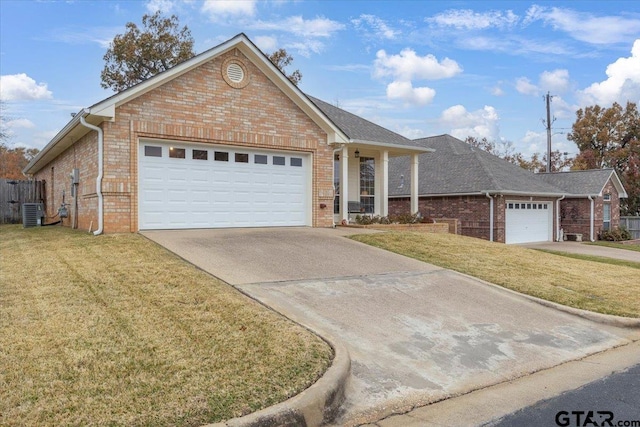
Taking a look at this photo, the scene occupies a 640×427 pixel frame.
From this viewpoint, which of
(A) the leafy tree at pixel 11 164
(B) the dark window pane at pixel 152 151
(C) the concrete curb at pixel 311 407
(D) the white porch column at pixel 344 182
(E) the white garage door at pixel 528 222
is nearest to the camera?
(C) the concrete curb at pixel 311 407

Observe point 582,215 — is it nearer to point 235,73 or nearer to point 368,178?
point 368,178

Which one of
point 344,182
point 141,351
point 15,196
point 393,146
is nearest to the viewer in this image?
point 141,351

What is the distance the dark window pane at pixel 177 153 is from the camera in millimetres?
12663

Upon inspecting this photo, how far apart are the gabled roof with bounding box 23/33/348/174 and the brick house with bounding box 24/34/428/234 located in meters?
0.03

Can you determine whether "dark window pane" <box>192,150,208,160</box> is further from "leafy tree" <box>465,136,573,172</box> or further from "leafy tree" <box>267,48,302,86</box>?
"leafy tree" <box>465,136,573,172</box>

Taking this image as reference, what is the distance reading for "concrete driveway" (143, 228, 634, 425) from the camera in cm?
473

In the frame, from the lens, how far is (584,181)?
88.3 feet

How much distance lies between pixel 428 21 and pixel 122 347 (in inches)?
592

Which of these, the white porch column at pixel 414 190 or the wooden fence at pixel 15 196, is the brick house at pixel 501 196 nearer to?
the white porch column at pixel 414 190

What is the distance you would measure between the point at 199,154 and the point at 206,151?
0.22 meters

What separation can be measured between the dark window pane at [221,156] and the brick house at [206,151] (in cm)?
3

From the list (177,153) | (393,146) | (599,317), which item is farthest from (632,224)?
(177,153)

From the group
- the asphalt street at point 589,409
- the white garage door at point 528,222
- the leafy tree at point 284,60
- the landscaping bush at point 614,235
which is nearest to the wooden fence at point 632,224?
the landscaping bush at point 614,235

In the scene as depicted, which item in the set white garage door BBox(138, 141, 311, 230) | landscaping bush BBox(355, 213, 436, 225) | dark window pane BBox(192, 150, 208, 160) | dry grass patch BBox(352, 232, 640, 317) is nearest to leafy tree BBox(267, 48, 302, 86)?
landscaping bush BBox(355, 213, 436, 225)
